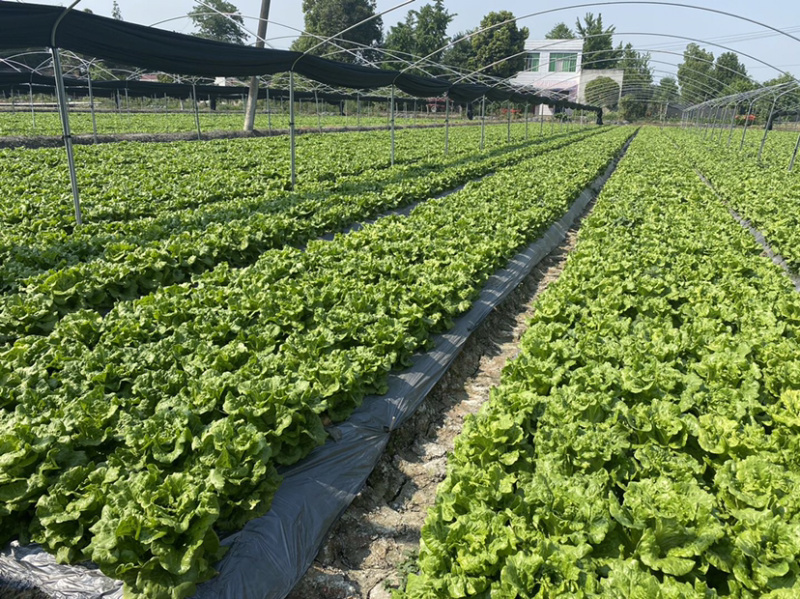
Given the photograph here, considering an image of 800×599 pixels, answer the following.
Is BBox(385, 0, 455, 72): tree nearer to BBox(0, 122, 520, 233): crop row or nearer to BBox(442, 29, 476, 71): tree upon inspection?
BBox(442, 29, 476, 71): tree

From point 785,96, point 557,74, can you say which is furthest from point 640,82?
point 557,74

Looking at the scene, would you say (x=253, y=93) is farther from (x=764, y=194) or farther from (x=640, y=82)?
(x=640, y=82)

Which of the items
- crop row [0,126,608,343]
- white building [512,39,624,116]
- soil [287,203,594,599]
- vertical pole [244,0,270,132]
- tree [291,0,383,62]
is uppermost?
tree [291,0,383,62]

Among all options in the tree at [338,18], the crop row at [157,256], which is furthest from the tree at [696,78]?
the tree at [338,18]

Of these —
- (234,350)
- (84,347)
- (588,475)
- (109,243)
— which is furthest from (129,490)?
(109,243)

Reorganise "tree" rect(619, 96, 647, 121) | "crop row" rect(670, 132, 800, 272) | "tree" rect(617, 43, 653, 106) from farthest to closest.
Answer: "tree" rect(619, 96, 647, 121)
"tree" rect(617, 43, 653, 106)
"crop row" rect(670, 132, 800, 272)

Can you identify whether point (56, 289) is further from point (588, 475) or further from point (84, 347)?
point (588, 475)

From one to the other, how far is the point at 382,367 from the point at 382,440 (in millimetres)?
757

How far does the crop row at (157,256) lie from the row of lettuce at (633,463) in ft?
17.3

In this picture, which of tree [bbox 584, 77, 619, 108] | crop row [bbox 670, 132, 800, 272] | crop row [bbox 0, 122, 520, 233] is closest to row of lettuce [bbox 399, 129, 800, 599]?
crop row [bbox 670, 132, 800, 272]

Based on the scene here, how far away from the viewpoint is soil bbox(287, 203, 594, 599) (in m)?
3.79

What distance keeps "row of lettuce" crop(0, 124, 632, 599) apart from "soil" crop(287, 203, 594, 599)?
0.64 meters

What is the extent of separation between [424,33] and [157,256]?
101 m

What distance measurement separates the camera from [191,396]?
4359 mm
